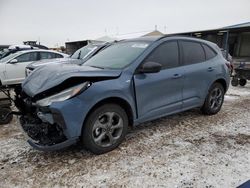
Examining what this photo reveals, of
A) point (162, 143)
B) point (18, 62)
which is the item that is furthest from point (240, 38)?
point (162, 143)

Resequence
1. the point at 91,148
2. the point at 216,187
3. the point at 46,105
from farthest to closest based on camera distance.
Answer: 1. the point at 91,148
2. the point at 46,105
3. the point at 216,187

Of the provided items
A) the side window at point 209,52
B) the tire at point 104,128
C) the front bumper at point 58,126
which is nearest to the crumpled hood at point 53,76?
the front bumper at point 58,126

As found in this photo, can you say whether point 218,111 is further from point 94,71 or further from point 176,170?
point 94,71

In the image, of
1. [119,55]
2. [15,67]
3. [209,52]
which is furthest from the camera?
[15,67]

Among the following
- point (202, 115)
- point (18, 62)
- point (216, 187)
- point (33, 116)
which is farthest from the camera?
point (18, 62)

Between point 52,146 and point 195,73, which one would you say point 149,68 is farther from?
point 52,146

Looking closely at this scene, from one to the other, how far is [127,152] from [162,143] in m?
0.66

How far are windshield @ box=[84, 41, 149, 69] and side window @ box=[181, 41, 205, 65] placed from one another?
35.7 inches

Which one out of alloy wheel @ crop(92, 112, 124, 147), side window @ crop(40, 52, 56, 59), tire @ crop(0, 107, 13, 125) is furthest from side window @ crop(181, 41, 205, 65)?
side window @ crop(40, 52, 56, 59)

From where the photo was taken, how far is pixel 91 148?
11.2ft

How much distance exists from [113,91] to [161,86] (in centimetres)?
101

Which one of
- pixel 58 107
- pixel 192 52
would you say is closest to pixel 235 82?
pixel 192 52

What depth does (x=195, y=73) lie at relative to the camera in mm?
4695

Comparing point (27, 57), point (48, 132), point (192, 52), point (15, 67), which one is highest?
point (192, 52)
